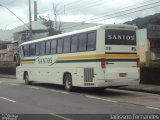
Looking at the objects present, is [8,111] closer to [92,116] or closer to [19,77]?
[92,116]

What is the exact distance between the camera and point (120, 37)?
20.1m

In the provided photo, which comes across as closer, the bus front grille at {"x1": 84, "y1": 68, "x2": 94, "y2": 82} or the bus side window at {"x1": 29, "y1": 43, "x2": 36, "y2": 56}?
the bus front grille at {"x1": 84, "y1": 68, "x2": 94, "y2": 82}

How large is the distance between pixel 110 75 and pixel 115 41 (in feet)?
5.45

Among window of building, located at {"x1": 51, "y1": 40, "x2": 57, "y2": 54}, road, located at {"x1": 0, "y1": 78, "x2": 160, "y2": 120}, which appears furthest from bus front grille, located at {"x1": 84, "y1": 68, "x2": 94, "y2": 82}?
window of building, located at {"x1": 51, "y1": 40, "x2": 57, "y2": 54}

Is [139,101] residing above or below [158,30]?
below

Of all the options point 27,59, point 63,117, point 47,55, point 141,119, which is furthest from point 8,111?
point 27,59

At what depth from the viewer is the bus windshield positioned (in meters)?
19.9

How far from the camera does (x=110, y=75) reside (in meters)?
19.7

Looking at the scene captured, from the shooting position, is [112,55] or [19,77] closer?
[112,55]

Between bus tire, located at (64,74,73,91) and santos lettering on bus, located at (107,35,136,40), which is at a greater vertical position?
santos lettering on bus, located at (107,35,136,40)

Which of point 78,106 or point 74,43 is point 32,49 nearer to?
point 74,43

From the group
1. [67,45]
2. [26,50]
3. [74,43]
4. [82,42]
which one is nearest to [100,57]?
[82,42]

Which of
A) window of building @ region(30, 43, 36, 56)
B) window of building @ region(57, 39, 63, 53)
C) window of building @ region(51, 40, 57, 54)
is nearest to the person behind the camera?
window of building @ region(57, 39, 63, 53)

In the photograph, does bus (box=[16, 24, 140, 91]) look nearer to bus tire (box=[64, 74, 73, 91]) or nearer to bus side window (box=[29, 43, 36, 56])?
bus tire (box=[64, 74, 73, 91])
